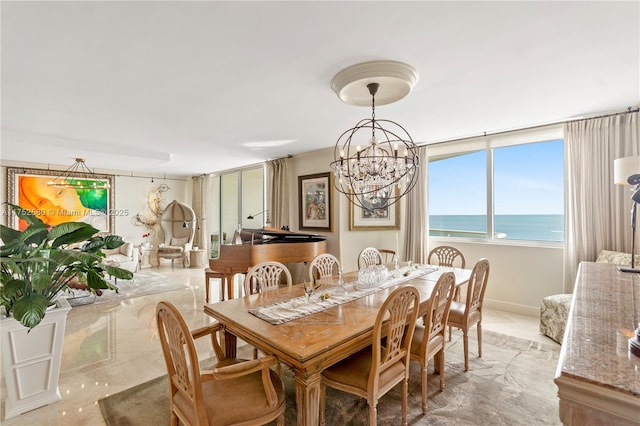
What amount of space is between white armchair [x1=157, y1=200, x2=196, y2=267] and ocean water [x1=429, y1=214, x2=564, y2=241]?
633 cm

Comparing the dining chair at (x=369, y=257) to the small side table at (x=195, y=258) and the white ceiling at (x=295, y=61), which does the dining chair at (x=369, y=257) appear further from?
the small side table at (x=195, y=258)

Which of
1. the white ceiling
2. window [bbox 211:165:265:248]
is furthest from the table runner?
window [bbox 211:165:265:248]

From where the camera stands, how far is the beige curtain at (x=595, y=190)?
3.29 meters

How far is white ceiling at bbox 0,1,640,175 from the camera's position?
1683 millimetres

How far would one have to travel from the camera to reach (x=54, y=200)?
657cm

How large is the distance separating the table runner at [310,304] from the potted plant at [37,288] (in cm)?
104

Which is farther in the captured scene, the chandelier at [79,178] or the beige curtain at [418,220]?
the chandelier at [79,178]

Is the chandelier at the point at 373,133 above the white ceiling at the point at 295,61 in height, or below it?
below

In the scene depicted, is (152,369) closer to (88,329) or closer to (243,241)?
(88,329)

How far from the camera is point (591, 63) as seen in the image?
7.38ft

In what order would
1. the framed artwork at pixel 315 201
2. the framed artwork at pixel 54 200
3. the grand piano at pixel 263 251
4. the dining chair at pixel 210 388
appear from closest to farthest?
the dining chair at pixel 210 388 < the grand piano at pixel 263 251 < the framed artwork at pixel 315 201 < the framed artwork at pixel 54 200

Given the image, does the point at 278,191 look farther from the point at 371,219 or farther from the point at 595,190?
the point at 595,190

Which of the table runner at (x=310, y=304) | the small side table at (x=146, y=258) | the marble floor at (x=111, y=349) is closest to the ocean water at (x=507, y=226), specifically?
the marble floor at (x=111, y=349)

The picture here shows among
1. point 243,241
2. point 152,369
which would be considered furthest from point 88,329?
point 243,241
